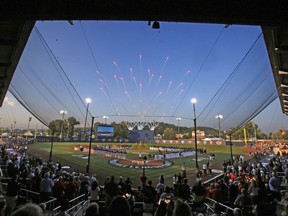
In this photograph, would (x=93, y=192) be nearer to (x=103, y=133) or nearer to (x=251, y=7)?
(x=251, y=7)

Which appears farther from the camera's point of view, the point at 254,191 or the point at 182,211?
the point at 254,191

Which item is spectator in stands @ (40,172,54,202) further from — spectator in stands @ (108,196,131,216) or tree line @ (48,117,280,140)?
tree line @ (48,117,280,140)

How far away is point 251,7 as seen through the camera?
15.1 ft

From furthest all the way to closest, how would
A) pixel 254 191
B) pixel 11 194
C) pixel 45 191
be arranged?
pixel 254 191 < pixel 45 191 < pixel 11 194

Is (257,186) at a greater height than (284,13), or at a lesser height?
lesser

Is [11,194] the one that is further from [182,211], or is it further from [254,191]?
[254,191]

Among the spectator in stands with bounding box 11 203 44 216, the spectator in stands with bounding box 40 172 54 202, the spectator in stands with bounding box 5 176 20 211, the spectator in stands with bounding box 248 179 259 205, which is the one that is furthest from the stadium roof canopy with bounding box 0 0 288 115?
the spectator in stands with bounding box 248 179 259 205

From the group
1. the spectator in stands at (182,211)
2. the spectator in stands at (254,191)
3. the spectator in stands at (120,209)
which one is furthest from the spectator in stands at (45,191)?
the spectator in stands at (254,191)

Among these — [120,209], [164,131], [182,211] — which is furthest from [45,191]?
[164,131]

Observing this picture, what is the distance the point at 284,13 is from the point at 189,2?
2093mm

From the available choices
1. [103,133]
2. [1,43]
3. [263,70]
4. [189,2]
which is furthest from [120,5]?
[103,133]

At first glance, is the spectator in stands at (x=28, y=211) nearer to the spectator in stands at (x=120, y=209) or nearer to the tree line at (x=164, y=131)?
the spectator in stands at (x=120, y=209)

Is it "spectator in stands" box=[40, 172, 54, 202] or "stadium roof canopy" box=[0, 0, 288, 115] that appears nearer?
"stadium roof canopy" box=[0, 0, 288, 115]

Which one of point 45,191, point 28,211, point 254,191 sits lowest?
point 45,191
